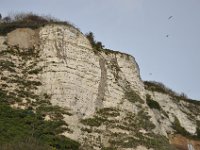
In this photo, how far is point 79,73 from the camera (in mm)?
45438

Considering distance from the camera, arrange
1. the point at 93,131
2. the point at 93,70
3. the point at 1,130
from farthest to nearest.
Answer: the point at 93,70 < the point at 93,131 < the point at 1,130

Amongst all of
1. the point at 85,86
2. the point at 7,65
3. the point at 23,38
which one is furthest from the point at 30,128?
the point at 23,38

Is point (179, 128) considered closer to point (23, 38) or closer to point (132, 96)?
point (132, 96)

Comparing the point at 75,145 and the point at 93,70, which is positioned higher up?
the point at 93,70


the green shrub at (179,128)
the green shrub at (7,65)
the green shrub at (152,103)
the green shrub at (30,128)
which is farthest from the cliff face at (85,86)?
the green shrub at (179,128)

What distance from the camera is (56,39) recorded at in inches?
1866

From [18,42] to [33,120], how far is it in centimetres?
1056

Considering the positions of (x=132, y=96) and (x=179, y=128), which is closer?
(x=132, y=96)

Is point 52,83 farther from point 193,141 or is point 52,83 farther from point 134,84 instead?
point 193,141

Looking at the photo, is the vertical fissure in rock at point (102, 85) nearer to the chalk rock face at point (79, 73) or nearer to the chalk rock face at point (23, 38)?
the chalk rock face at point (79, 73)

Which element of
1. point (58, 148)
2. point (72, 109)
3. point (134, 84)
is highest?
point (134, 84)

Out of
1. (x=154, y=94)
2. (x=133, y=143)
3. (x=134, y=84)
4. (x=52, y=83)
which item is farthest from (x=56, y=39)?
(x=154, y=94)

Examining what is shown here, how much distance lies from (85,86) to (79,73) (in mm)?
1413

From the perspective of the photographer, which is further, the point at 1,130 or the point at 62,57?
the point at 62,57
